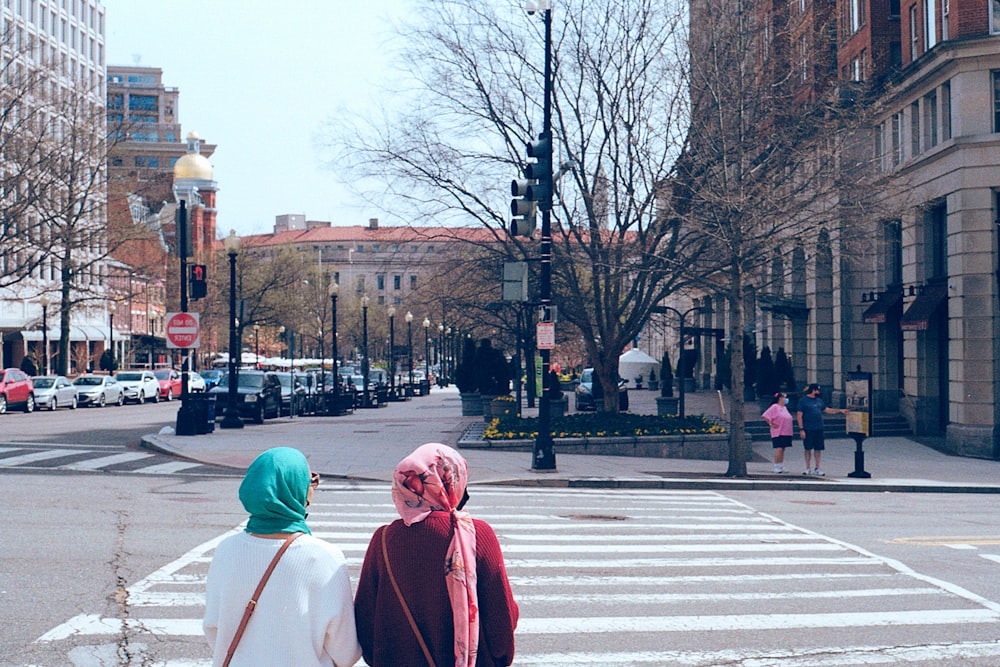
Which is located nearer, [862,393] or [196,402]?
[862,393]

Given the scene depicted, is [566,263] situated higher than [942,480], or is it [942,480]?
[566,263]

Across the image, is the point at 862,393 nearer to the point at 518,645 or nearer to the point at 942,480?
the point at 942,480

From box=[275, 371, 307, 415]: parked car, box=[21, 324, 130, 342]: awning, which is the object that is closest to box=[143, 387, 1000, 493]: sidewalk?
box=[275, 371, 307, 415]: parked car

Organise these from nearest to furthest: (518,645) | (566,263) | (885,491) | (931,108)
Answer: (518,645) → (885,491) → (566,263) → (931,108)

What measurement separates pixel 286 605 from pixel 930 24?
101 feet

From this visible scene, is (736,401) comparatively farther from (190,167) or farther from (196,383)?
(190,167)

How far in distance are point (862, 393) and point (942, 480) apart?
2.27 meters

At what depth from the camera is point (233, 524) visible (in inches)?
529

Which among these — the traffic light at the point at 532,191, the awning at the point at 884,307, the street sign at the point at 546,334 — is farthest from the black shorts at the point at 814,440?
the awning at the point at 884,307

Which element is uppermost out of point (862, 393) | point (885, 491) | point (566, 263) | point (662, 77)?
point (662, 77)

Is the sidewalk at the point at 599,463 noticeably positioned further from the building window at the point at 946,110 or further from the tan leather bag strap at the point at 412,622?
the tan leather bag strap at the point at 412,622

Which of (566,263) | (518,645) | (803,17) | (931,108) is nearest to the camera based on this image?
(518,645)

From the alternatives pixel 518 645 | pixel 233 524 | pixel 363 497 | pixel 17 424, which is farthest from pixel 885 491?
pixel 17 424

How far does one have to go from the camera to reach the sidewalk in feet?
67.3
